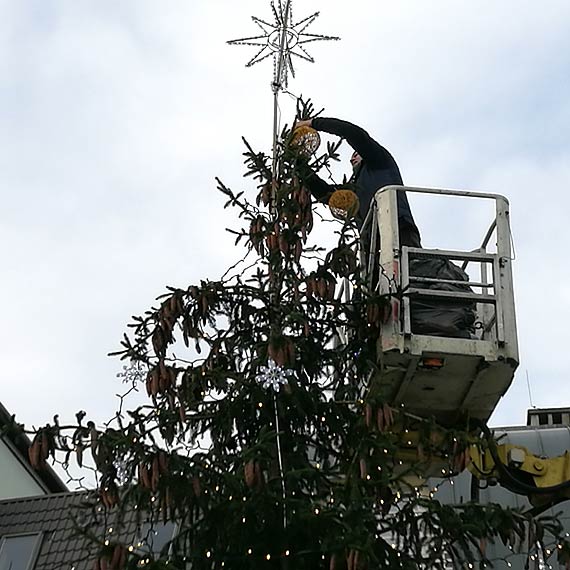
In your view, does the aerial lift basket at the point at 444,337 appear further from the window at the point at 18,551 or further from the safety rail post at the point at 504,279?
the window at the point at 18,551

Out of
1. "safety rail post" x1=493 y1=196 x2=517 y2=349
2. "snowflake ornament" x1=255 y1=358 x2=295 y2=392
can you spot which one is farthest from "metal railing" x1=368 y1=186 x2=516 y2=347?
"snowflake ornament" x1=255 y1=358 x2=295 y2=392

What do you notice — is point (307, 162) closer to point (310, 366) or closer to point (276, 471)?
point (310, 366)

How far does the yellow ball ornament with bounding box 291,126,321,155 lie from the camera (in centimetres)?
1038

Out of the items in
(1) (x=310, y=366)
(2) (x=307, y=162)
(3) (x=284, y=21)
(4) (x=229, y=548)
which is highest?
(3) (x=284, y=21)

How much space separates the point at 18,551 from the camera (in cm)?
1455

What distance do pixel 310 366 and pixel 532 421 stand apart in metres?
9.47

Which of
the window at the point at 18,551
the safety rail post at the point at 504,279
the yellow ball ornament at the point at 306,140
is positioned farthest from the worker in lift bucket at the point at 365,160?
the window at the point at 18,551

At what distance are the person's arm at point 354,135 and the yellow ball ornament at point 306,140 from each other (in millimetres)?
424

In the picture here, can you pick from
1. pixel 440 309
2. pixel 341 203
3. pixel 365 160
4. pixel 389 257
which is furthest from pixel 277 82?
pixel 440 309

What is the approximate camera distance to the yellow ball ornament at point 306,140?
34.0 ft

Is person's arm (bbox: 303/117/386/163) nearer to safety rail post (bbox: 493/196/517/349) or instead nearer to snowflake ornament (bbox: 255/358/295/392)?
safety rail post (bbox: 493/196/517/349)

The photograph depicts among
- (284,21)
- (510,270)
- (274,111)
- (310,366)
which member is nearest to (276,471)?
(310,366)

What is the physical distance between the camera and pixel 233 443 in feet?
29.3

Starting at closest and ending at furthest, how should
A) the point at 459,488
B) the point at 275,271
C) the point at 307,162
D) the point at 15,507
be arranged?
Answer: the point at 275,271
the point at 307,162
the point at 459,488
the point at 15,507
